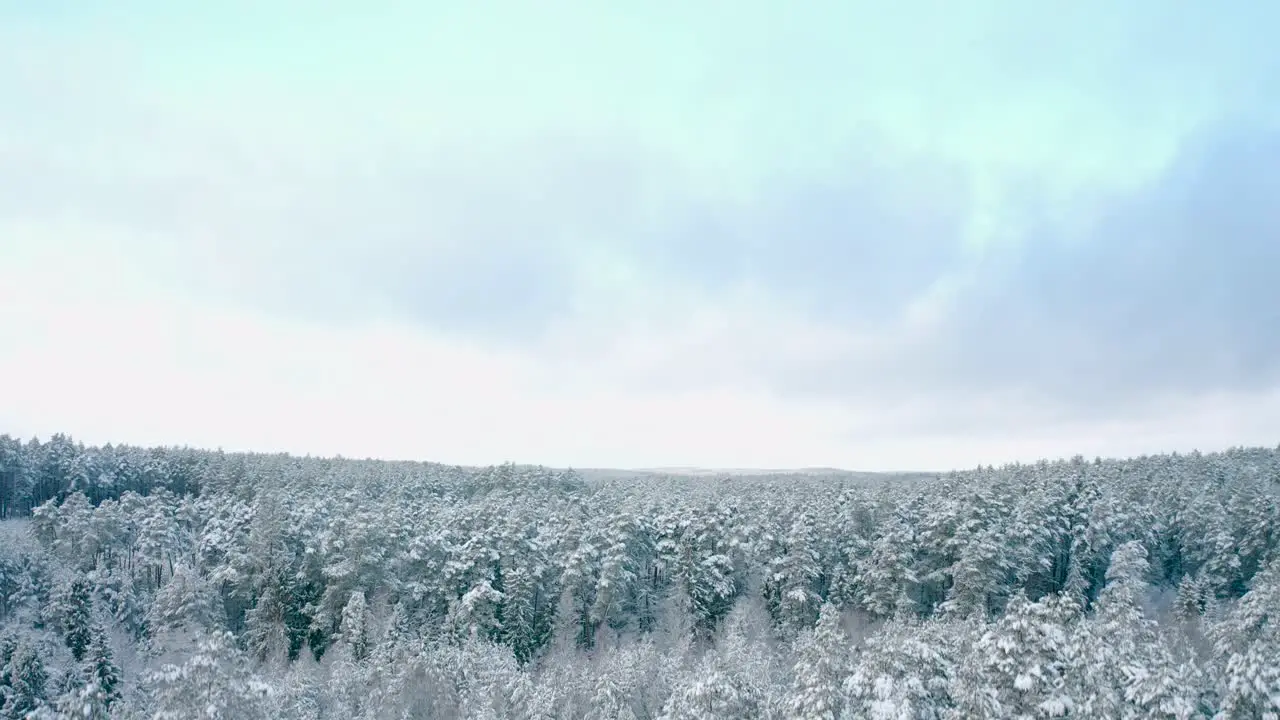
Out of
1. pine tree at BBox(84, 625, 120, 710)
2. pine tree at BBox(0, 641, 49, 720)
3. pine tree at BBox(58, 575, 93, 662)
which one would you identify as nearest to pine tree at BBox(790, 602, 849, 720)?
pine tree at BBox(84, 625, 120, 710)

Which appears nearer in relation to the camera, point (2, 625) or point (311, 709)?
point (311, 709)

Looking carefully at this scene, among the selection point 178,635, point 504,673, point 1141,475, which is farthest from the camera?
point 1141,475

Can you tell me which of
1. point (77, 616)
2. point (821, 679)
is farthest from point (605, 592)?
point (77, 616)

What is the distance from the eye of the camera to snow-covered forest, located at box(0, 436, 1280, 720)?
34625mm

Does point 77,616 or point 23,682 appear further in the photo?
point 77,616

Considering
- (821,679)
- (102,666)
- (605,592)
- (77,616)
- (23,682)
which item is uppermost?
(821,679)

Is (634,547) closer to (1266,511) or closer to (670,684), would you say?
(670,684)

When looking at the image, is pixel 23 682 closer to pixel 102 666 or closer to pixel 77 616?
pixel 102 666

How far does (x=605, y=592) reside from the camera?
6731cm

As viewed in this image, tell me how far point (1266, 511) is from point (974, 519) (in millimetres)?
24972

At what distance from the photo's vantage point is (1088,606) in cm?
6519

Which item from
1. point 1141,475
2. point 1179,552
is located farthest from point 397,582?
point 1141,475

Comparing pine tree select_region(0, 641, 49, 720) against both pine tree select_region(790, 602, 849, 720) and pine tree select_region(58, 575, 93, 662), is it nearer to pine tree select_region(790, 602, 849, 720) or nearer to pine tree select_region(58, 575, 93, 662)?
pine tree select_region(58, 575, 93, 662)

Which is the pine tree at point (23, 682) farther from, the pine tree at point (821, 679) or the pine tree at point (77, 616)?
A: the pine tree at point (821, 679)
